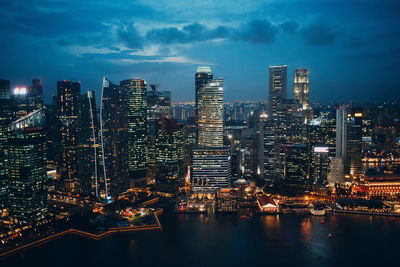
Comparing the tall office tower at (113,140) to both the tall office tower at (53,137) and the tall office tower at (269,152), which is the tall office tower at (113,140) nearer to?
the tall office tower at (53,137)

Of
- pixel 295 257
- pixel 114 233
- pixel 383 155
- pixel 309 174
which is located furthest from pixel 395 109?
pixel 114 233

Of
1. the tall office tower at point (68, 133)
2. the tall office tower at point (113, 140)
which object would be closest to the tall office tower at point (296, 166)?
the tall office tower at point (113, 140)

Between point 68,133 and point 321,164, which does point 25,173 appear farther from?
point 321,164

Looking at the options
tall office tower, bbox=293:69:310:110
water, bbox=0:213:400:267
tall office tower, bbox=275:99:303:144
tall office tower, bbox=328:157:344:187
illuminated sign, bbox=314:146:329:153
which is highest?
tall office tower, bbox=293:69:310:110

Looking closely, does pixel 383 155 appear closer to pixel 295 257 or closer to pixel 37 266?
pixel 295 257

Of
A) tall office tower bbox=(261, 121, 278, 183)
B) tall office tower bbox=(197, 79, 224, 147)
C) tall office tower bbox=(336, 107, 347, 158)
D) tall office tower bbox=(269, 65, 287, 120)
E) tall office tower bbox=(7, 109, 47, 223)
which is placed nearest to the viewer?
tall office tower bbox=(7, 109, 47, 223)

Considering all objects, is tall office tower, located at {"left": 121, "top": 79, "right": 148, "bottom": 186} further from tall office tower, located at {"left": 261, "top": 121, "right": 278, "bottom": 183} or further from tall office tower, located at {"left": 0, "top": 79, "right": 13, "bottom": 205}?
tall office tower, located at {"left": 261, "top": 121, "right": 278, "bottom": 183}

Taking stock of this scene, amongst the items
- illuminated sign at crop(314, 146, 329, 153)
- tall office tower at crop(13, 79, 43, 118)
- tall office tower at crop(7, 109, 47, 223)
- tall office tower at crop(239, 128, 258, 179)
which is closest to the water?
tall office tower at crop(7, 109, 47, 223)
